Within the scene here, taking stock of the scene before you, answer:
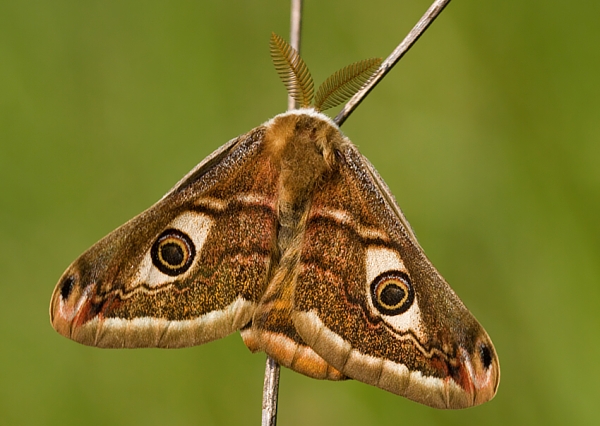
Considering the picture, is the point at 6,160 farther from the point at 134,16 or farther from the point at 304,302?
the point at 304,302

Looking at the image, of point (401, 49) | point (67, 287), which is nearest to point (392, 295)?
point (401, 49)

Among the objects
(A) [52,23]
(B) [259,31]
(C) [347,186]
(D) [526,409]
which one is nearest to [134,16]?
(A) [52,23]

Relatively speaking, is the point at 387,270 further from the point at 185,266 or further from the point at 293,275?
the point at 185,266

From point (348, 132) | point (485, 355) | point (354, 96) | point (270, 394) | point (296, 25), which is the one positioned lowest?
point (270, 394)

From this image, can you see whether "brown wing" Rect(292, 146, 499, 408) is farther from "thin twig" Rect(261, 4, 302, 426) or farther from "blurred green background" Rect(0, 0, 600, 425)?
"blurred green background" Rect(0, 0, 600, 425)

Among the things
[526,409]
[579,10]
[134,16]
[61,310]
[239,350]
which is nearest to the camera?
[61,310]

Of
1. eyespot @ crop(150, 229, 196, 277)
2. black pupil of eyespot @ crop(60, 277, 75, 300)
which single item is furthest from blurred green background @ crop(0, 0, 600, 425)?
black pupil of eyespot @ crop(60, 277, 75, 300)

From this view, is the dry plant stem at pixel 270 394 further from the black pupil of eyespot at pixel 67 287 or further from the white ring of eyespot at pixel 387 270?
the black pupil of eyespot at pixel 67 287

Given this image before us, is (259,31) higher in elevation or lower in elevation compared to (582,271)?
higher
